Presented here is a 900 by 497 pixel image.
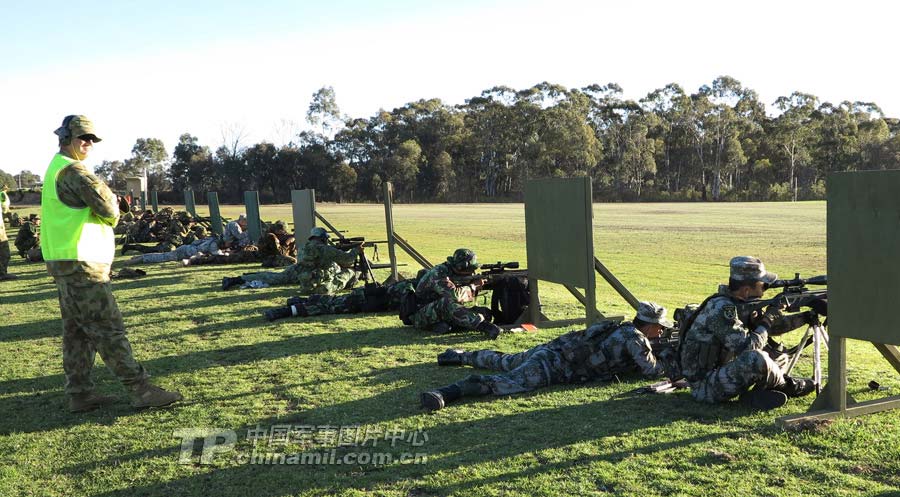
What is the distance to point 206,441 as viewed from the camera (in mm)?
5508

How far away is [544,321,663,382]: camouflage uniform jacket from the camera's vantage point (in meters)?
6.67

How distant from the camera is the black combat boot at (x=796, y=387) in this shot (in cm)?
607

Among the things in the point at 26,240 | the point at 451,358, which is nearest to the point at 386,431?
the point at 451,358

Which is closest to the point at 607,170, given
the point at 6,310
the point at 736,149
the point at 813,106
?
the point at 736,149

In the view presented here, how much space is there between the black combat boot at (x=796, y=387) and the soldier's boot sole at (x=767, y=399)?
27cm

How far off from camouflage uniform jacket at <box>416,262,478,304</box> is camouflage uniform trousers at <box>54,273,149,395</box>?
12.8 feet

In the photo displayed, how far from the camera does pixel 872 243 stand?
517cm

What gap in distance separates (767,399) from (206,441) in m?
4.19

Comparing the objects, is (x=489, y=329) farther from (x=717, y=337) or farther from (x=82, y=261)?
(x=82, y=261)

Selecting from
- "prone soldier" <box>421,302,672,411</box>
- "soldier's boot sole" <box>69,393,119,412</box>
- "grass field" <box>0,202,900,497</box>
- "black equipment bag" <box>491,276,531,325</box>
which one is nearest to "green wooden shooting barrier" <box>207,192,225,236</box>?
"grass field" <box>0,202,900,497</box>

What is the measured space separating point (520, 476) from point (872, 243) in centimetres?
288

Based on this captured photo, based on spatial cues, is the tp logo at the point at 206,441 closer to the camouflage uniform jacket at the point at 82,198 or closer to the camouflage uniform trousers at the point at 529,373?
the camouflage uniform jacket at the point at 82,198

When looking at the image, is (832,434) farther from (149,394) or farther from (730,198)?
(730,198)

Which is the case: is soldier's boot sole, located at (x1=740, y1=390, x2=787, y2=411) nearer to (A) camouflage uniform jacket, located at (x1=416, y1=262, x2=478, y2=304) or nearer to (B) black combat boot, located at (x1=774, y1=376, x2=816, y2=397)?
(B) black combat boot, located at (x1=774, y1=376, x2=816, y2=397)
